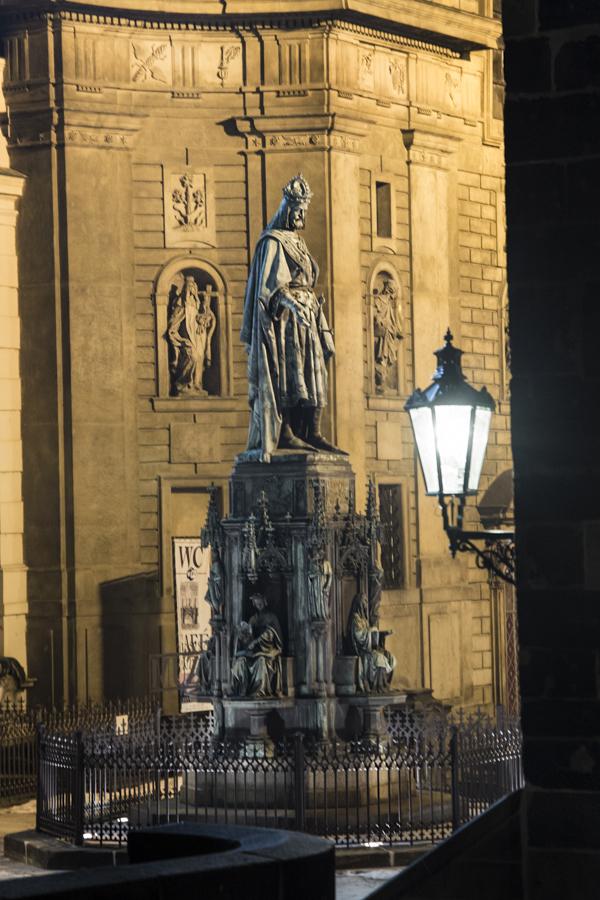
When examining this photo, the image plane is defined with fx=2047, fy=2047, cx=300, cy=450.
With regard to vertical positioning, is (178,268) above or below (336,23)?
below

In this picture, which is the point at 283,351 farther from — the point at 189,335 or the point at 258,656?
the point at 189,335

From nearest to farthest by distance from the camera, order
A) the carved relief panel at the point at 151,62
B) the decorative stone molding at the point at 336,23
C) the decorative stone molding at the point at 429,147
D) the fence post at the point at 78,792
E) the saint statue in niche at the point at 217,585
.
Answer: the fence post at the point at 78,792, the saint statue in niche at the point at 217,585, the decorative stone molding at the point at 336,23, the carved relief panel at the point at 151,62, the decorative stone molding at the point at 429,147

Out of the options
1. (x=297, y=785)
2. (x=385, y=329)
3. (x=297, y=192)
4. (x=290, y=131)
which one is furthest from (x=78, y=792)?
(x=385, y=329)

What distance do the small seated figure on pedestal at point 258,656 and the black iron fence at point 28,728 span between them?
12.3 ft

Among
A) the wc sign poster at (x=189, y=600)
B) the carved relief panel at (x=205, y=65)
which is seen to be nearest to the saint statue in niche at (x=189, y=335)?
the wc sign poster at (x=189, y=600)

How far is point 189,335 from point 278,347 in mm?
9837

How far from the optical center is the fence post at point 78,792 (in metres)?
18.3

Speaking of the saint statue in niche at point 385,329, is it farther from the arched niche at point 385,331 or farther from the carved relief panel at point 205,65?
the carved relief panel at point 205,65

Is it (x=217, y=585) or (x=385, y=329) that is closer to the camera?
(x=217, y=585)

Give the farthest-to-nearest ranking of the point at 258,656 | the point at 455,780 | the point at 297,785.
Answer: the point at 258,656
the point at 455,780
the point at 297,785

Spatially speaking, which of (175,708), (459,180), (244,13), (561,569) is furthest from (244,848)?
(459,180)

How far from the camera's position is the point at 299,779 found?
695 inches

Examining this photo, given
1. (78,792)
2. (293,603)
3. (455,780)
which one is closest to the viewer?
(455,780)

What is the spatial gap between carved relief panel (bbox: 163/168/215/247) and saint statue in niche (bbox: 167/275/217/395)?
58cm
